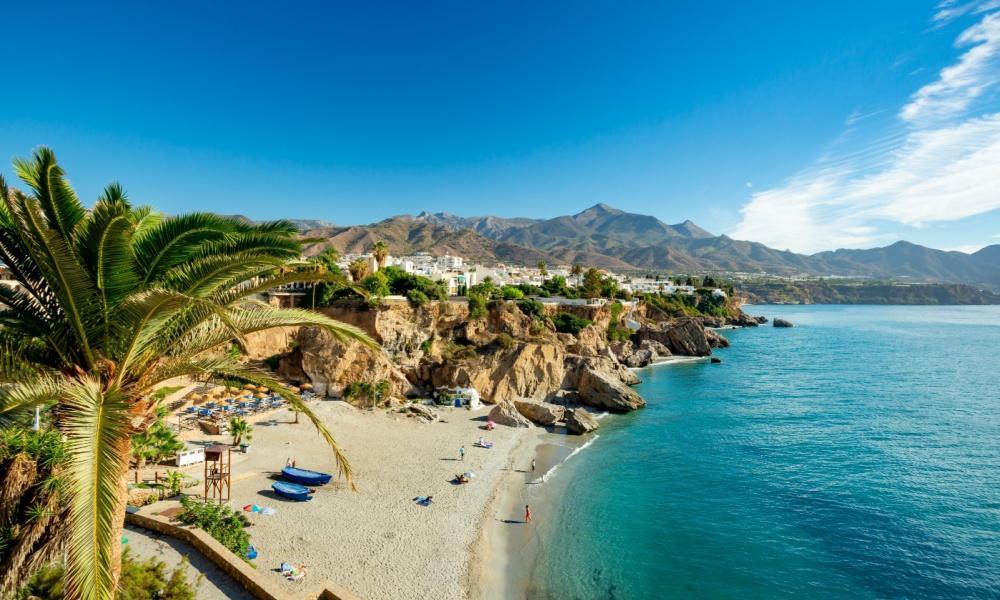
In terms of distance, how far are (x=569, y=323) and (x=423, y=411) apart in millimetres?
29576

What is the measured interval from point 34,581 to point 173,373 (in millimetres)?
5433

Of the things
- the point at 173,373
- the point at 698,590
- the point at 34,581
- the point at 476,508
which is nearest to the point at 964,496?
the point at 698,590

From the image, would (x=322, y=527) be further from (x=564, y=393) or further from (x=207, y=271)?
(x=564, y=393)

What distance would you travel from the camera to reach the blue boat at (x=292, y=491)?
62.8 feet

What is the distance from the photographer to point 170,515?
44.8 feet

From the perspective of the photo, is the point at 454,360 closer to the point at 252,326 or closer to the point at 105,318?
the point at 252,326

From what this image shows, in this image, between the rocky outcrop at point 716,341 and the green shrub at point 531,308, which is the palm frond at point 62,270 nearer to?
the green shrub at point 531,308

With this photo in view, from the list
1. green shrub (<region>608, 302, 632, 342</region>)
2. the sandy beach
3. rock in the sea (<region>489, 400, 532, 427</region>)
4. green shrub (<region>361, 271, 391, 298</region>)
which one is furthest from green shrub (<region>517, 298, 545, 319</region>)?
the sandy beach

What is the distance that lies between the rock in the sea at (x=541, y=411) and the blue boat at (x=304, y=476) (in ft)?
55.4

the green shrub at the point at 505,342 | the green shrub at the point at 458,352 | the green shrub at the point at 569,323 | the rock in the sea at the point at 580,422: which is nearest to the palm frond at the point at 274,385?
the rock in the sea at the point at 580,422

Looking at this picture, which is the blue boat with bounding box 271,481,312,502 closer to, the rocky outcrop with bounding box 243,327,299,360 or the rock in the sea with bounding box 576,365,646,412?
the rocky outcrop with bounding box 243,327,299,360

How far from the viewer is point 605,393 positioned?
1526 inches

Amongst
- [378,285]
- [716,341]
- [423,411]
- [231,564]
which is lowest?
[423,411]

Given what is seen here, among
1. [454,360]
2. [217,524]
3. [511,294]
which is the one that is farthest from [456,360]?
[511,294]
